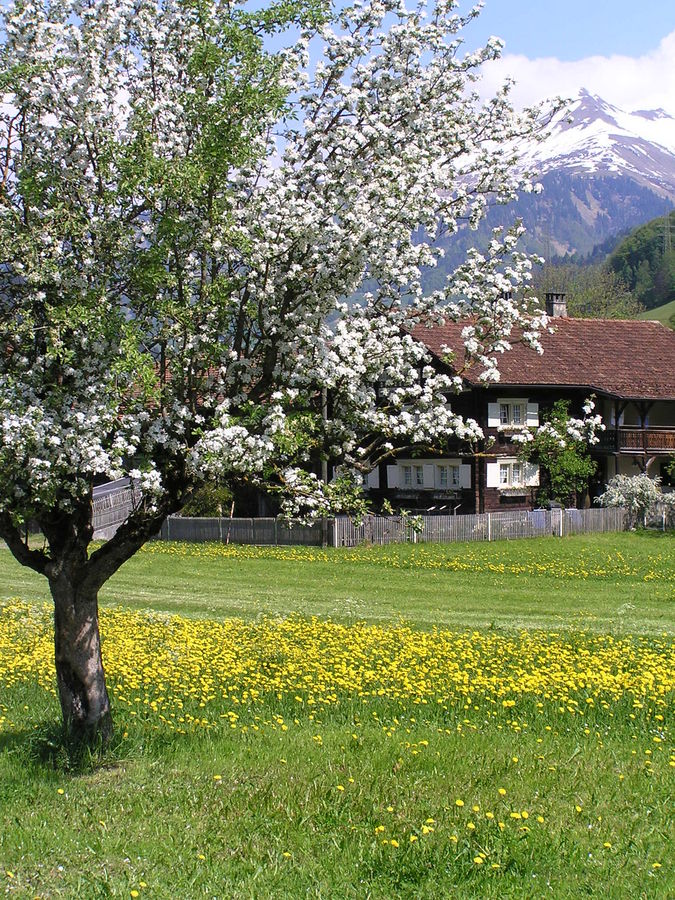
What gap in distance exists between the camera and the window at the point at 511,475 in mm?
51438

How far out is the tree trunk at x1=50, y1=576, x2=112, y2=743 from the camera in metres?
10.1

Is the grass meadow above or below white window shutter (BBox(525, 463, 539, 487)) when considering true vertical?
below

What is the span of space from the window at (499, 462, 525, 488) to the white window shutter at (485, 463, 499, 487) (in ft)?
0.80

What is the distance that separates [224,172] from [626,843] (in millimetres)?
6575

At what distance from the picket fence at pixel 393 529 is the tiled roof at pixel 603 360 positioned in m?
8.10

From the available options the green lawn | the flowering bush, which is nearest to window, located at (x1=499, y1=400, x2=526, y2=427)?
the flowering bush

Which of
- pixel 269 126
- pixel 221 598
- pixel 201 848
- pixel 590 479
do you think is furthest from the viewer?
pixel 590 479

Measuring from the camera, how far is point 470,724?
11.4 m

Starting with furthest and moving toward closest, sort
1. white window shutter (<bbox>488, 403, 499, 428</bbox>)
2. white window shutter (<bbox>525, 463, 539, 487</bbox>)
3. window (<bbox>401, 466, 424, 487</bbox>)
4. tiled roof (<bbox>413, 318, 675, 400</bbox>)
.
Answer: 1. window (<bbox>401, 466, 424, 487</bbox>)
2. white window shutter (<bbox>525, 463, 539, 487</bbox>)
3. tiled roof (<bbox>413, 318, 675, 400</bbox>)
4. white window shutter (<bbox>488, 403, 499, 428</bbox>)

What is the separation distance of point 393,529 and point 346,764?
31.7 m

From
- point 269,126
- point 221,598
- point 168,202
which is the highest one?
point 269,126

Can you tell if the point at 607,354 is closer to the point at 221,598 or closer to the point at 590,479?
the point at 590,479

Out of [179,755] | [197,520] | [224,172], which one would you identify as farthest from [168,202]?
[197,520]

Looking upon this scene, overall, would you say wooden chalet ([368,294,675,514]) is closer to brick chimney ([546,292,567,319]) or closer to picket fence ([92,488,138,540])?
brick chimney ([546,292,567,319])
